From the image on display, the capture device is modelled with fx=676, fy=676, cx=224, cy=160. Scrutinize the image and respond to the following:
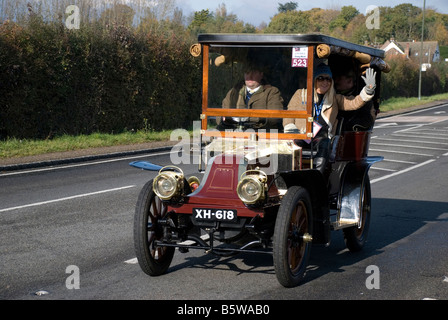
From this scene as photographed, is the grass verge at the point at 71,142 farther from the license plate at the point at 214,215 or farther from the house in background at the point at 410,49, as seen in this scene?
the house in background at the point at 410,49

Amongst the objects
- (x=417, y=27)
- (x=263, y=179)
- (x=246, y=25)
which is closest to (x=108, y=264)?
(x=263, y=179)

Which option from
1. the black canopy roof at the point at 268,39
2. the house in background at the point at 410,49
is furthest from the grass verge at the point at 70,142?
the house in background at the point at 410,49

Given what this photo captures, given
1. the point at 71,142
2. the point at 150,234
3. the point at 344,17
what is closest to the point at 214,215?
the point at 150,234

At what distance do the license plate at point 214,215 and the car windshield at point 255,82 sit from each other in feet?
4.28

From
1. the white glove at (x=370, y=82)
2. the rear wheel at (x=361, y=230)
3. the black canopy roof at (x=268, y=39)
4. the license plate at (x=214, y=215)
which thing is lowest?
the rear wheel at (x=361, y=230)

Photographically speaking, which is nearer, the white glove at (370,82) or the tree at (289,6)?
the white glove at (370,82)

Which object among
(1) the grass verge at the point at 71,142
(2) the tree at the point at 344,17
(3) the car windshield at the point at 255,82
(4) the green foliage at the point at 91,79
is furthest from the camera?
(2) the tree at the point at 344,17

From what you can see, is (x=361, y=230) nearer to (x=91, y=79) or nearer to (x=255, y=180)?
(x=255, y=180)

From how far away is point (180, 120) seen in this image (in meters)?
25.7

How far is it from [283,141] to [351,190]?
4.73ft

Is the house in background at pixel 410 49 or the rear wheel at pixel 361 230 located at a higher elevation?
Result: the house in background at pixel 410 49

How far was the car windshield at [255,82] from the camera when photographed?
22.4ft

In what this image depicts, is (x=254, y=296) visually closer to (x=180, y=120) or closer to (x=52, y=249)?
(x=52, y=249)

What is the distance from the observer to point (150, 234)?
22.1 feet
